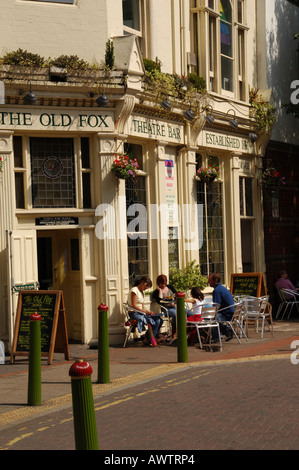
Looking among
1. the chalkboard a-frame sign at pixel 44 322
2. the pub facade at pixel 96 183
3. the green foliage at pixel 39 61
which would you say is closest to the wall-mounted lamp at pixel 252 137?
the pub facade at pixel 96 183

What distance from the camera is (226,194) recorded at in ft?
64.7

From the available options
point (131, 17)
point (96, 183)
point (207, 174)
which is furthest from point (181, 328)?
point (131, 17)

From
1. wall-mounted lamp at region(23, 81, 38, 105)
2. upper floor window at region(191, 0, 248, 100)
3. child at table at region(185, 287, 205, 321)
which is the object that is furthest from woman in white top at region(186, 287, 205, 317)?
upper floor window at region(191, 0, 248, 100)

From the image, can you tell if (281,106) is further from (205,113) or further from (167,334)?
(167,334)

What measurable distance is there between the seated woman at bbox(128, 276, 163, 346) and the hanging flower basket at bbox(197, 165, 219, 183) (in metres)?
3.93

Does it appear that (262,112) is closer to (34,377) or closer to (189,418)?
(34,377)

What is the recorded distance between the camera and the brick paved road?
722cm

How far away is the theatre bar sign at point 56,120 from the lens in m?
14.2

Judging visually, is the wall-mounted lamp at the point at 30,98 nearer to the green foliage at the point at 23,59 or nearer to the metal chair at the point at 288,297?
the green foliage at the point at 23,59

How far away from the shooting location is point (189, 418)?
27.1 ft

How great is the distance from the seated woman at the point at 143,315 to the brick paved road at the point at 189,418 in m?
3.67

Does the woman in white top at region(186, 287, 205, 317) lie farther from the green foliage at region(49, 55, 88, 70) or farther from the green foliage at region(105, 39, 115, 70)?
the green foliage at region(49, 55, 88, 70)
